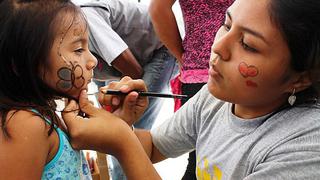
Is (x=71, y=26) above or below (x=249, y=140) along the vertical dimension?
above

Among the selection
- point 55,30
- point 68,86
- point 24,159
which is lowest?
point 24,159

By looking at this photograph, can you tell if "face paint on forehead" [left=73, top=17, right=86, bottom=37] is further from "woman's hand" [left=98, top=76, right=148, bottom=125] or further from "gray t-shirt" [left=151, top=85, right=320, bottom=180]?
"gray t-shirt" [left=151, top=85, right=320, bottom=180]

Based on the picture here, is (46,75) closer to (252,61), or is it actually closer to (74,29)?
(74,29)

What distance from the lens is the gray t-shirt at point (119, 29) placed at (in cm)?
163

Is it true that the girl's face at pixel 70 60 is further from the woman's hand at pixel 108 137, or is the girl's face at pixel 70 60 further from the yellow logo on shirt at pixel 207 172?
the yellow logo on shirt at pixel 207 172

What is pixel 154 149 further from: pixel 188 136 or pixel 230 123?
pixel 230 123

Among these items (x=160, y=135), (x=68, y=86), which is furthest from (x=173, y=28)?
(x=68, y=86)

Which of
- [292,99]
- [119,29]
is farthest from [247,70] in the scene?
[119,29]

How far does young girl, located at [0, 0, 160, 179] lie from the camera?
2.84 ft

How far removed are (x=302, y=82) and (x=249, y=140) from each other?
0.51ft

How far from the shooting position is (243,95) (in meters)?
0.78

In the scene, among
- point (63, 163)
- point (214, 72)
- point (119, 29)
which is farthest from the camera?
point (119, 29)

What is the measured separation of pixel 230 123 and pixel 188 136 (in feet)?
0.63

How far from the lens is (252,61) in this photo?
735mm
